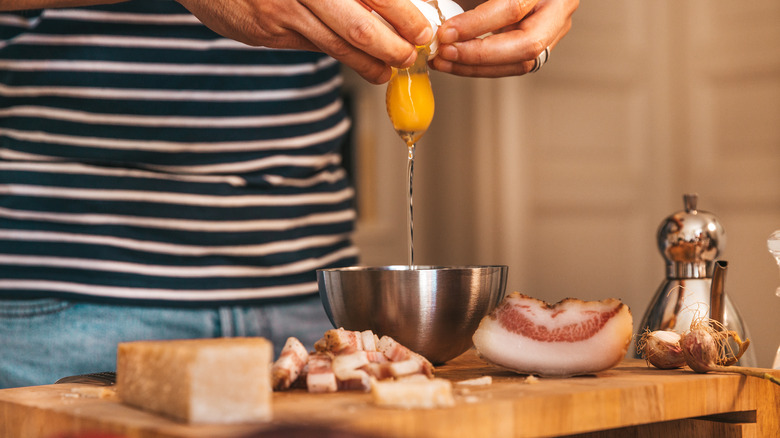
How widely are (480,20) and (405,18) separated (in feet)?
0.57

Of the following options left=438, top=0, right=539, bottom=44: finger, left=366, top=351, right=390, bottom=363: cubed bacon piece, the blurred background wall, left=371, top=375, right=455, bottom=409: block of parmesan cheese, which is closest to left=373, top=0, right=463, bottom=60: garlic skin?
left=438, top=0, right=539, bottom=44: finger

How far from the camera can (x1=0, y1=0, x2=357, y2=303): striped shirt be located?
126cm

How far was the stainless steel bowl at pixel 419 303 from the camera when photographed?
0.91m

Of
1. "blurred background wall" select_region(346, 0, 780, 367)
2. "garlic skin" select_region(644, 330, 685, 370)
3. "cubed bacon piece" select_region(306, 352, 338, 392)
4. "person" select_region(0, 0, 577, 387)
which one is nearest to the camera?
"cubed bacon piece" select_region(306, 352, 338, 392)

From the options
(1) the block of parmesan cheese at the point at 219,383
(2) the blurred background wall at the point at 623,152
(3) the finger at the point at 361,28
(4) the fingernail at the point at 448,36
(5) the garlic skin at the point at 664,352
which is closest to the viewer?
(1) the block of parmesan cheese at the point at 219,383

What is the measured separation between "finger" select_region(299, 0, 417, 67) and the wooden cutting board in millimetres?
393

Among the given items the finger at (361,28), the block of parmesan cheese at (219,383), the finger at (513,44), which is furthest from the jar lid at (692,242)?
the block of parmesan cheese at (219,383)

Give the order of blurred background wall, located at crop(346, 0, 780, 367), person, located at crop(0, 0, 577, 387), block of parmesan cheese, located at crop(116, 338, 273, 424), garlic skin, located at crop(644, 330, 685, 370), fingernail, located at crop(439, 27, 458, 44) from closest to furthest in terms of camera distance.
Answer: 1. block of parmesan cheese, located at crop(116, 338, 273, 424)
2. garlic skin, located at crop(644, 330, 685, 370)
3. fingernail, located at crop(439, 27, 458, 44)
4. person, located at crop(0, 0, 577, 387)
5. blurred background wall, located at crop(346, 0, 780, 367)

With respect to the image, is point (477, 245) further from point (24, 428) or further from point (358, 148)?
point (24, 428)

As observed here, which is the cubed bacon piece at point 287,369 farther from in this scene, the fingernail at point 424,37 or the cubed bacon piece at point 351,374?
the fingernail at point 424,37

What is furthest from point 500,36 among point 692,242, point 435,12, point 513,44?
point 692,242

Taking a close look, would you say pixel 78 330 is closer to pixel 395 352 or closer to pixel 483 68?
pixel 395 352

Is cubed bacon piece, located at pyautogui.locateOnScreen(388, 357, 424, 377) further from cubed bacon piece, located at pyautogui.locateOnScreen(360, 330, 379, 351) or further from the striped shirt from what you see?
the striped shirt

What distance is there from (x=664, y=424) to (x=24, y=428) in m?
0.65
